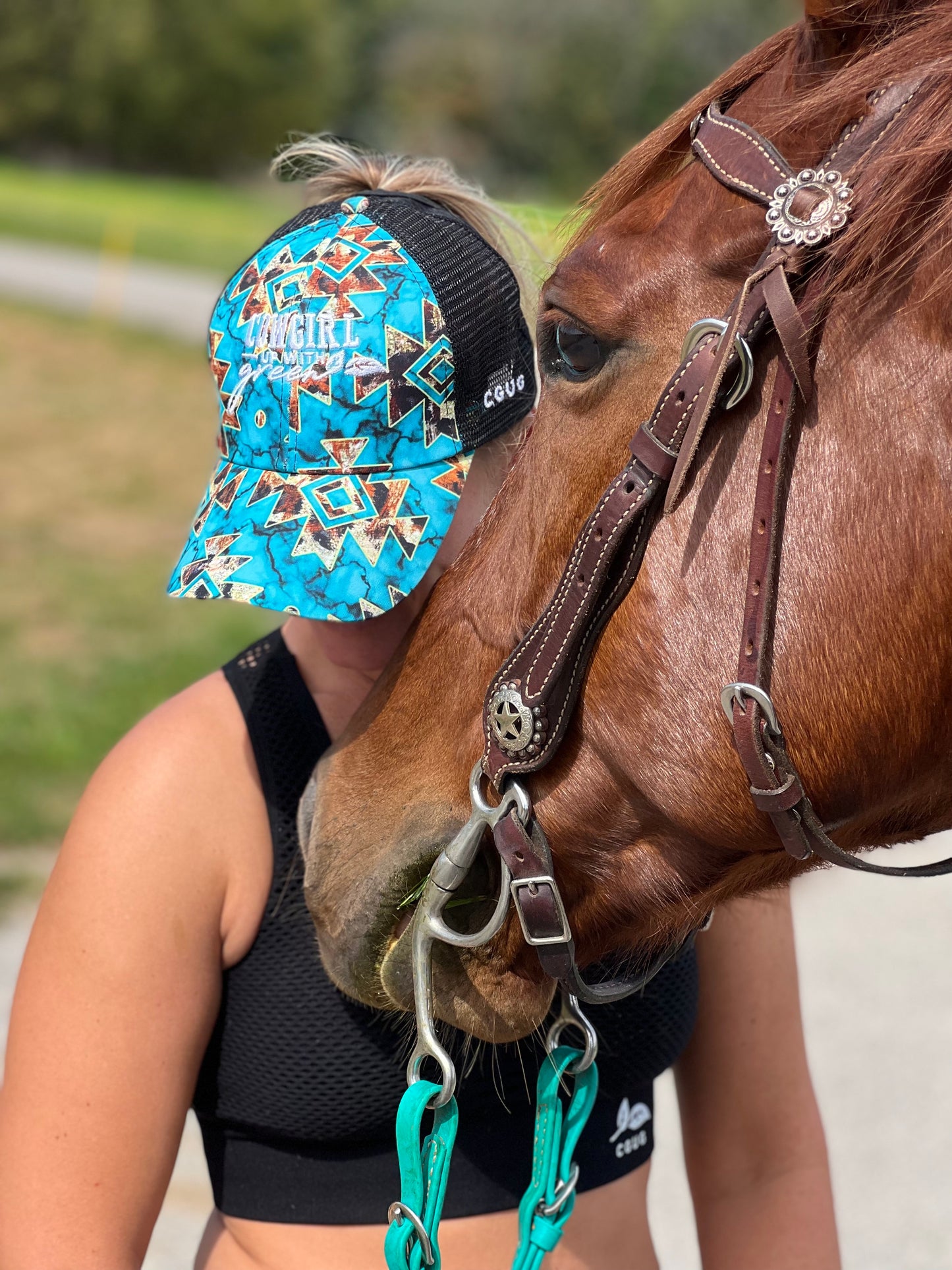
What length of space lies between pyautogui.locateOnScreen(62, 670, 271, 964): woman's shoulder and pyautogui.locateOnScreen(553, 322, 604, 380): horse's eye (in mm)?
649

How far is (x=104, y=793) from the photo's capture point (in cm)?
155

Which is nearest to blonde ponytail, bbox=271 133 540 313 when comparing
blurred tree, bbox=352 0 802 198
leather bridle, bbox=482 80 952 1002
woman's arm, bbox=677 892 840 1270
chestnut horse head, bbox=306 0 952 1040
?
chestnut horse head, bbox=306 0 952 1040

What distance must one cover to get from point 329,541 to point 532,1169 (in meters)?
0.84

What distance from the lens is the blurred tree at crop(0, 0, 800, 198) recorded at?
49.5 metres

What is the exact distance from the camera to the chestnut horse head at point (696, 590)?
3.79 feet

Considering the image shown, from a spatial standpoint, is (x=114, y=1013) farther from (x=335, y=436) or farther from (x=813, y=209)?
(x=813, y=209)

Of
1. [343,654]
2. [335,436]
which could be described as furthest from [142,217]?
[335,436]

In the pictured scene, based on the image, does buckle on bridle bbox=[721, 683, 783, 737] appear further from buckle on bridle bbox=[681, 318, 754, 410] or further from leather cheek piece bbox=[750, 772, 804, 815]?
buckle on bridle bbox=[681, 318, 754, 410]

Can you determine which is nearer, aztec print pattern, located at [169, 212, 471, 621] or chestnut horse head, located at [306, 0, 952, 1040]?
chestnut horse head, located at [306, 0, 952, 1040]

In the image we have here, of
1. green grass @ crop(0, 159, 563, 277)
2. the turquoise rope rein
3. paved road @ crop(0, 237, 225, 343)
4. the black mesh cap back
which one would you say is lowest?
the turquoise rope rein

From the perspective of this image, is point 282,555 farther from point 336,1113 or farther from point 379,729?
point 336,1113

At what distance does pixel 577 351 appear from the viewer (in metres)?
1.32

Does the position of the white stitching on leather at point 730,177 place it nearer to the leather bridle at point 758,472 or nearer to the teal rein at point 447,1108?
the leather bridle at point 758,472

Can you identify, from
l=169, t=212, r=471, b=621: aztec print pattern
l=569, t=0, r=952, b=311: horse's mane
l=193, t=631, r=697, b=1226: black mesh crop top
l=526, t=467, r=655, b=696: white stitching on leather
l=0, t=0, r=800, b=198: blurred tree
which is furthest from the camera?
l=0, t=0, r=800, b=198: blurred tree
